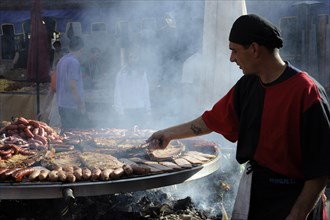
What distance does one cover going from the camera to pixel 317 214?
2680 millimetres

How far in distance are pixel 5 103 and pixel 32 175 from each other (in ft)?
26.6

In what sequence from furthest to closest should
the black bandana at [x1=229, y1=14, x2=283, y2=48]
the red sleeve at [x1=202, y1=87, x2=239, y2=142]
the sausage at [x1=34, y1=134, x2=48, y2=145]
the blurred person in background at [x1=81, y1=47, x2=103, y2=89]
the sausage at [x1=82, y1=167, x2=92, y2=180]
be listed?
the blurred person in background at [x1=81, y1=47, x2=103, y2=89] < the sausage at [x1=34, y1=134, x2=48, y2=145] < the sausage at [x1=82, y1=167, x2=92, y2=180] < the red sleeve at [x1=202, y1=87, x2=239, y2=142] < the black bandana at [x1=229, y1=14, x2=283, y2=48]

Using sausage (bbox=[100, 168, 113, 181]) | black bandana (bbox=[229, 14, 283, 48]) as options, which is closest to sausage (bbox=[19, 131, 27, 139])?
sausage (bbox=[100, 168, 113, 181])

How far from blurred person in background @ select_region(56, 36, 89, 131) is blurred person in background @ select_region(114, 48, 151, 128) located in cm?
98

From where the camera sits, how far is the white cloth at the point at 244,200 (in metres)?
2.81

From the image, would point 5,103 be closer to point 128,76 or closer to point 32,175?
point 128,76

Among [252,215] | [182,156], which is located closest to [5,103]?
[182,156]

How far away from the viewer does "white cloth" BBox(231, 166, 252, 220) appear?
2.81m

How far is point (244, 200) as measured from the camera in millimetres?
2846

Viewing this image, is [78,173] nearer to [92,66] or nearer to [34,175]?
[34,175]

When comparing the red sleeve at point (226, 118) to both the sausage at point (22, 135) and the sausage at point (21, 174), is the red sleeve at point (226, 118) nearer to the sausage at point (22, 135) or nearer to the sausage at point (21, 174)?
the sausage at point (21, 174)

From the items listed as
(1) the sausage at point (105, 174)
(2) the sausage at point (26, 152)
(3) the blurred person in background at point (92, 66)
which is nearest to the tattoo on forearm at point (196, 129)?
(1) the sausage at point (105, 174)

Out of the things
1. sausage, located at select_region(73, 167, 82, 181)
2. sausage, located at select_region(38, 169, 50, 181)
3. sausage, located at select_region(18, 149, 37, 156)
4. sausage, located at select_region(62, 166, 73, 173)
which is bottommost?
sausage, located at select_region(18, 149, 37, 156)

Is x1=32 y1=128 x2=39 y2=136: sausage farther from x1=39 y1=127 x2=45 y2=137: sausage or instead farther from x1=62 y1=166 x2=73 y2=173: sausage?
x1=62 y1=166 x2=73 y2=173: sausage
